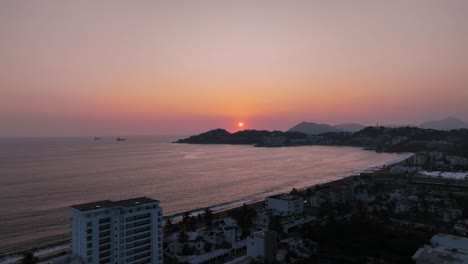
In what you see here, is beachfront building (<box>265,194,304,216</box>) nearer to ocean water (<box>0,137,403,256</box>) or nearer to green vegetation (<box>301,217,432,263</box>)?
green vegetation (<box>301,217,432,263</box>)

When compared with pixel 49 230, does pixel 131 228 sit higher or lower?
higher

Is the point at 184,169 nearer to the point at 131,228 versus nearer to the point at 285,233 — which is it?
the point at 285,233

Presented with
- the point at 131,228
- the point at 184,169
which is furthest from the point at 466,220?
the point at 184,169

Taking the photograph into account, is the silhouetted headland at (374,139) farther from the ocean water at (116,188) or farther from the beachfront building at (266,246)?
the beachfront building at (266,246)

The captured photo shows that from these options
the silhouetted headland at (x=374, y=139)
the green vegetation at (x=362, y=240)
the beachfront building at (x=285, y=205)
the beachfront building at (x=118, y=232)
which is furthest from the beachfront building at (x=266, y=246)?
the silhouetted headland at (x=374, y=139)

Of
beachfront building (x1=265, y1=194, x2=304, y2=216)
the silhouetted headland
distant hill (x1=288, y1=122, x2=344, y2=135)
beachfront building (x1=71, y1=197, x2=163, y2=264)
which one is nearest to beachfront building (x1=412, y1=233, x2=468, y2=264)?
beachfront building (x1=265, y1=194, x2=304, y2=216)
